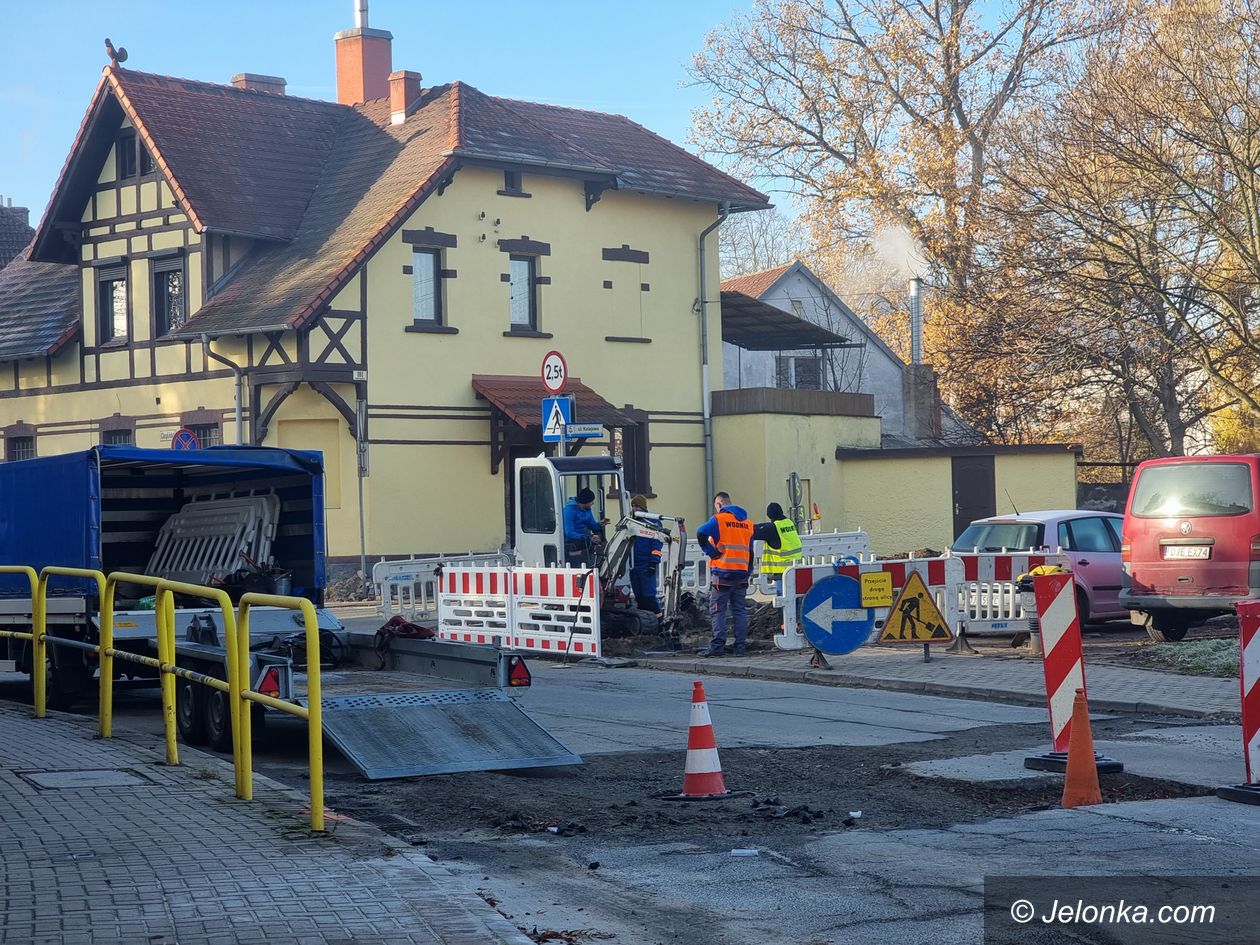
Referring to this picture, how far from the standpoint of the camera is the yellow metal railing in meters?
8.02

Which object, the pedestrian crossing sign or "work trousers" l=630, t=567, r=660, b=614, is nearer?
"work trousers" l=630, t=567, r=660, b=614

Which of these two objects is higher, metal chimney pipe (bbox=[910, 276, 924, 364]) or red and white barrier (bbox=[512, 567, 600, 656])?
metal chimney pipe (bbox=[910, 276, 924, 364])

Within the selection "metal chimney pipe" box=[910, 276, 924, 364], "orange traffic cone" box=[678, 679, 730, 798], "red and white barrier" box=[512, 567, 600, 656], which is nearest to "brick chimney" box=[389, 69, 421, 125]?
"metal chimney pipe" box=[910, 276, 924, 364]

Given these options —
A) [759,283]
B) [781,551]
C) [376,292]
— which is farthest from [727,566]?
[759,283]

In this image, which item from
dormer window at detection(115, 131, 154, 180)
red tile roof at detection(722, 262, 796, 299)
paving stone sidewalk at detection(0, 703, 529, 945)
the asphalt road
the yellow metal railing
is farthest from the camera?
red tile roof at detection(722, 262, 796, 299)

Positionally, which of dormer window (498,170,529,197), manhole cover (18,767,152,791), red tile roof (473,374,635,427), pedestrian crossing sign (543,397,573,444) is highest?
dormer window (498,170,529,197)

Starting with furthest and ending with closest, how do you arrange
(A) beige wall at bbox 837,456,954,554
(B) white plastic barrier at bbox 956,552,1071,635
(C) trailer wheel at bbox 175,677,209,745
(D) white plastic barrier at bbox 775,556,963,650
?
1. (A) beige wall at bbox 837,456,954,554
2. (B) white plastic barrier at bbox 956,552,1071,635
3. (D) white plastic barrier at bbox 775,556,963,650
4. (C) trailer wheel at bbox 175,677,209,745

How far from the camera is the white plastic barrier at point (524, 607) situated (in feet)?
59.0

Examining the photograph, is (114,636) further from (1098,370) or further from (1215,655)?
(1098,370)

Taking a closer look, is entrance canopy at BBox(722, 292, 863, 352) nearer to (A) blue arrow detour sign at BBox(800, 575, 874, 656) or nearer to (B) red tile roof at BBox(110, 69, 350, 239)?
(B) red tile roof at BBox(110, 69, 350, 239)

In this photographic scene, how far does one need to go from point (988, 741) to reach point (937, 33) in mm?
33758

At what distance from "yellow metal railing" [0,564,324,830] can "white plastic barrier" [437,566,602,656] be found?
593 cm

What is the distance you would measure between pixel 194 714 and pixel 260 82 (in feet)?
105

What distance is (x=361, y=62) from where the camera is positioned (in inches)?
1515
